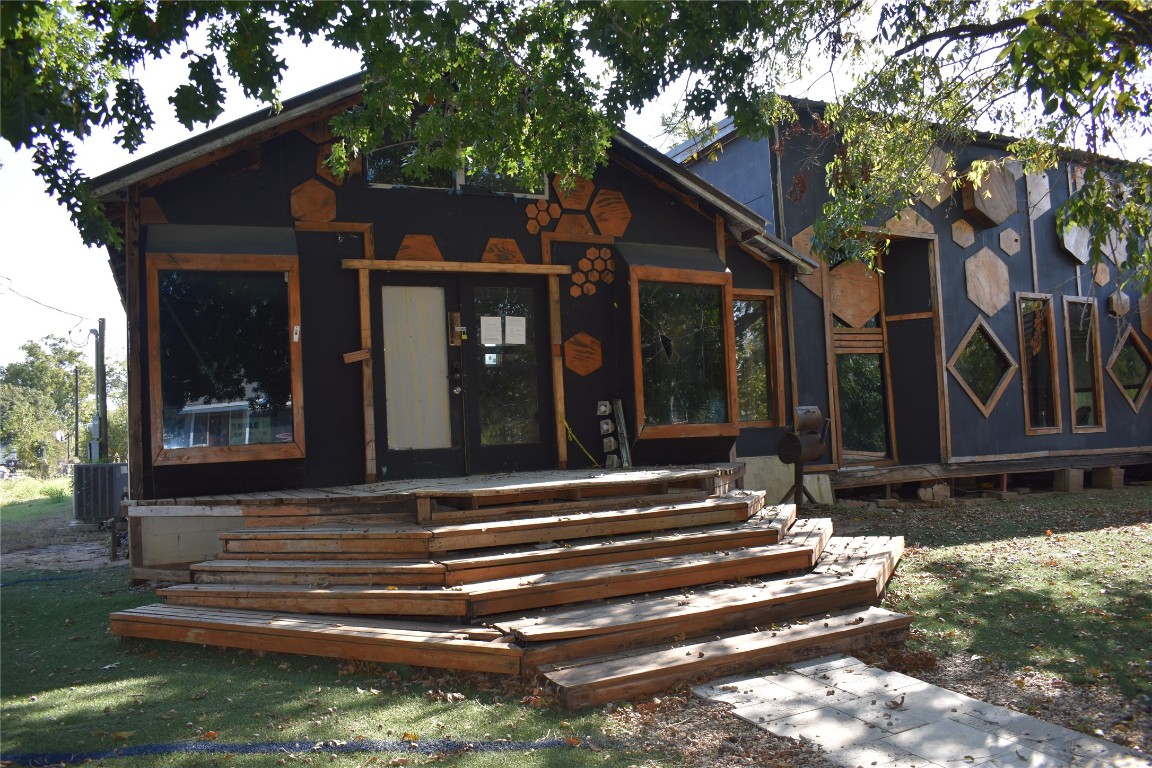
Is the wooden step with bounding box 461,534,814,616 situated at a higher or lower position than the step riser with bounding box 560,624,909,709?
higher

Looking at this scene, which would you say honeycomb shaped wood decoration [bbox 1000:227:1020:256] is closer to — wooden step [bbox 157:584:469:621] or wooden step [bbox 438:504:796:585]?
wooden step [bbox 438:504:796:585]

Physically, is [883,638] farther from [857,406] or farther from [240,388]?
[857,406]

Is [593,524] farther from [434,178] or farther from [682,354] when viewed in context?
[434,178]

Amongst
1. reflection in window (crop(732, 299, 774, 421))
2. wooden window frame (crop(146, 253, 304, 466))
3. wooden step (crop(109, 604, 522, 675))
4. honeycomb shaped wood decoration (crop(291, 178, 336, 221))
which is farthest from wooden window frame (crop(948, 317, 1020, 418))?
wooden step (crop(109, 604, 522, 675))

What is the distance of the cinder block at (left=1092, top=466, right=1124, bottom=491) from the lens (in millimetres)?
14711

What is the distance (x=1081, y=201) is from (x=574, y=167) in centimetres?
402

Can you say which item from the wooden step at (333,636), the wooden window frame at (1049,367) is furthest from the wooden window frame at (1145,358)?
the wooden step at (333,636)

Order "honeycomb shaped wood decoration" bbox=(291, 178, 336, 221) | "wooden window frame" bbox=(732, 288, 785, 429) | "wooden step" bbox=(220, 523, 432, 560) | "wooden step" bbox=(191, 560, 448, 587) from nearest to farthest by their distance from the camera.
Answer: "wooden step" bbox=(191, 560, 448, 587), "wooden step" bbox=(220, 523, 432, 560), "honeycomb shaped wood decoration" bbox=(291, 178, 336, 221), "wooden window frame" bbox=(732, 288, 785, 429)

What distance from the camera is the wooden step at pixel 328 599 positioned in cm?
521

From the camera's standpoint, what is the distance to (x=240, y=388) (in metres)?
7.46

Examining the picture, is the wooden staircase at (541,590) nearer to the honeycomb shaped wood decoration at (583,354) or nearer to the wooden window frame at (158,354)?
the wooden window frame at (158,354)

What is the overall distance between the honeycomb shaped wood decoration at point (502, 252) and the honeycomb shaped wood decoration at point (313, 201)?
1.62m

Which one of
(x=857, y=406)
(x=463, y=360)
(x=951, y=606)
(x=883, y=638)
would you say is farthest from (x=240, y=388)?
(x=857, y=406)

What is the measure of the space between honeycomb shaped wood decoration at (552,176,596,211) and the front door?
974mm
